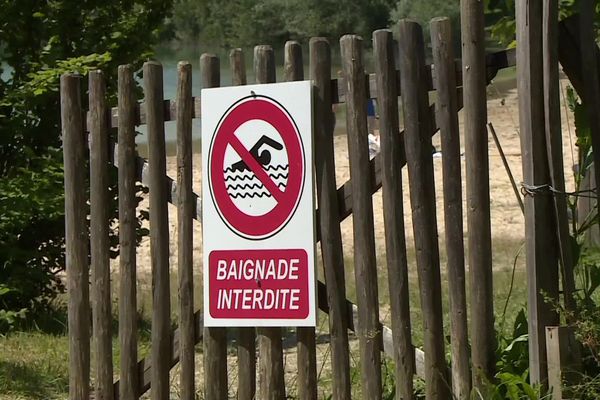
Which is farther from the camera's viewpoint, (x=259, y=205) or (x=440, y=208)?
(x=440, y=208)

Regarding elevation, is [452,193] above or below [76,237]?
above

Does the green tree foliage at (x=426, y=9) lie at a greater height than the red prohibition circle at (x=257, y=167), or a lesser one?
greater

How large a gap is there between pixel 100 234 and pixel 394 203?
153 cm

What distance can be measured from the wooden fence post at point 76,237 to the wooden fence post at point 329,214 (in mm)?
1322

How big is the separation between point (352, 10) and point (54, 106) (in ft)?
128

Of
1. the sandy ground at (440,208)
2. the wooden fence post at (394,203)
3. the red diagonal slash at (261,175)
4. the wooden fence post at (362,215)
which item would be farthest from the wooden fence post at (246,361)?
the sandy ground at (440,208)

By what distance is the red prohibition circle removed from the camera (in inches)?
189

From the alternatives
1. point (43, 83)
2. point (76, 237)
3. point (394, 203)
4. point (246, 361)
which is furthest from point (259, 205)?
point (43, 83)

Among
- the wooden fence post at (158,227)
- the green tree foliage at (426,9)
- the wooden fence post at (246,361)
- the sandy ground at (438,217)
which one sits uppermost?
the green tree foliage at (426,9)

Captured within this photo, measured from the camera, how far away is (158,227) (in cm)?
525

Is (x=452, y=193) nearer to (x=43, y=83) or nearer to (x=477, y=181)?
(x=477, y=181)

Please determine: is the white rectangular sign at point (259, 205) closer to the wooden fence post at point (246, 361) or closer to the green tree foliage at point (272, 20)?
the wooden fence post at point (246, 361)

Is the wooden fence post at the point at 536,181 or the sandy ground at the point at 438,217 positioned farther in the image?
the sandy ground at the point at 438,217

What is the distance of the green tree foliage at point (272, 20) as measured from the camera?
46406mm
